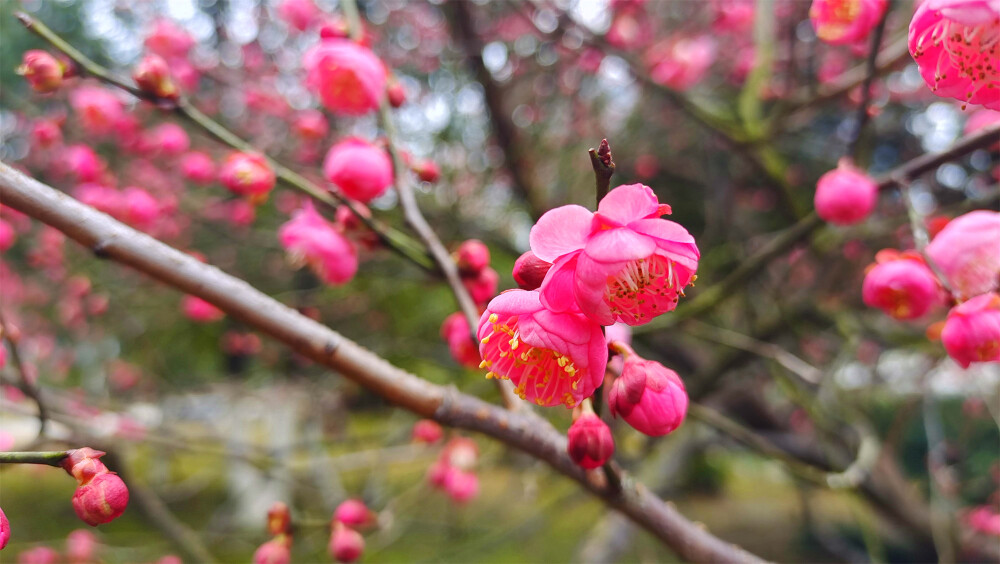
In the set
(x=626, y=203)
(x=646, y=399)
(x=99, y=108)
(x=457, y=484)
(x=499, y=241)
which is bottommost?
(x=646, y=399)

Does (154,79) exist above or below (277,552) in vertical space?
above

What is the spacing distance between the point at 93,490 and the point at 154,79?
2.35ft

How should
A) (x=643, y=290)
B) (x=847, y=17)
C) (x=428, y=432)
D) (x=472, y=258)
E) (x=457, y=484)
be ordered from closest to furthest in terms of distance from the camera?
(x=643, y=290), (x=472, y=258), (x=847, y=17), (x=428, y=432), (x=457, y=484)

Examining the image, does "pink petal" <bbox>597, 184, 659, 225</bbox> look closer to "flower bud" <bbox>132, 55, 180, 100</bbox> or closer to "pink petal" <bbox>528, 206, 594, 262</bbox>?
"pink petal" <bbox>528, 206, 594, 262</bbox>

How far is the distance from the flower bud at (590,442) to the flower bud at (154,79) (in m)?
0.93

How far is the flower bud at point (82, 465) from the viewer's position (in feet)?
2.24

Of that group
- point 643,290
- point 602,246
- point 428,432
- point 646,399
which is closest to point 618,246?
point 602,246

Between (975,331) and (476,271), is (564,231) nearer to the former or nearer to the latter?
(476,271)

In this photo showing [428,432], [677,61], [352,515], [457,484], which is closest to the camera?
[352,515]

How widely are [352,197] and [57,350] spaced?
18.4 ft

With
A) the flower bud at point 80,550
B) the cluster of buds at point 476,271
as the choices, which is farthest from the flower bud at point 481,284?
the flower bud at point 80,550

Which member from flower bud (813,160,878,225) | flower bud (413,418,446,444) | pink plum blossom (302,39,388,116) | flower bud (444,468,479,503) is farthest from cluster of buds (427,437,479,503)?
flower bud (813,160,878,225)

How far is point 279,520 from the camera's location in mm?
1175

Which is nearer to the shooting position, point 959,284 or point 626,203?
point 626,203
